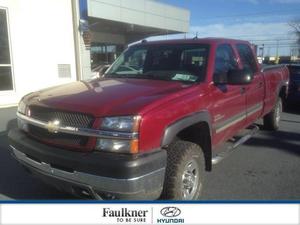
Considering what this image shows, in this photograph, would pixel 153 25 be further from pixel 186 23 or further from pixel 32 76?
pixel 32 76

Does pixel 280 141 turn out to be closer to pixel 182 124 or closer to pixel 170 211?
pixel 182 124

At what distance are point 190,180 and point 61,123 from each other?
151 centimetres

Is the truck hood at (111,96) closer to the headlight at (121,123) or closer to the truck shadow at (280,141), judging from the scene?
the headlight at (121,123)

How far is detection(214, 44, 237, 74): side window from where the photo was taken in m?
4.54

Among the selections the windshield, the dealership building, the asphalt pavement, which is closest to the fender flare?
the windshield

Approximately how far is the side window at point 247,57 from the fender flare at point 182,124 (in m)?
1.89

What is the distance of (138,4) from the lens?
1908cm

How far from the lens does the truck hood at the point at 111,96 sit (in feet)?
10.2

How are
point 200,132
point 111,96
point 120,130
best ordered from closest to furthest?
point 120,130
point 111,96
point 200,132

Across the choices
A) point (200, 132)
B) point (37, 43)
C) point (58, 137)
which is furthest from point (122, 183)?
point (37, 43)

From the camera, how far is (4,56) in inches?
430

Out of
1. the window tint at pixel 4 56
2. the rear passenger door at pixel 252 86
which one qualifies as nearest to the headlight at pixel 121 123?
the rear passenger door at pixel 252 86

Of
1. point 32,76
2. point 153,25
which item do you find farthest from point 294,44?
point 32,76

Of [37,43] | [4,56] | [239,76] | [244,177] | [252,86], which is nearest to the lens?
[239,76]
